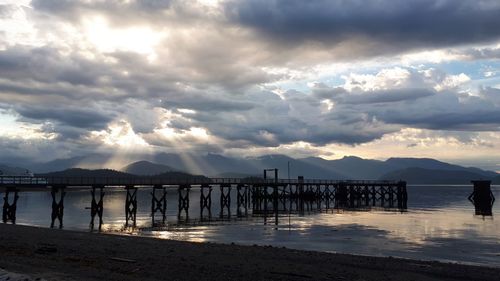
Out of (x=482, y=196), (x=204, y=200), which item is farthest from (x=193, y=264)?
(x=482, y=196)

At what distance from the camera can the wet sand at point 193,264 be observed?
51.5ft

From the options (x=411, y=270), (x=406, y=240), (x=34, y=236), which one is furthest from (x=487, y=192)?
(x=34, y=236)

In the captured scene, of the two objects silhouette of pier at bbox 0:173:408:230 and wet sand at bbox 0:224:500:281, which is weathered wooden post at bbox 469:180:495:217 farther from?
wet sand at bbox 0:224:500:281

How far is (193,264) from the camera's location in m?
18.0

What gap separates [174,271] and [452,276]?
1140 cm

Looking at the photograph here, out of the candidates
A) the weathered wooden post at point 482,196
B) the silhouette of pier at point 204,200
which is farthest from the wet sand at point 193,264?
the weathered wooden post at point 482,196

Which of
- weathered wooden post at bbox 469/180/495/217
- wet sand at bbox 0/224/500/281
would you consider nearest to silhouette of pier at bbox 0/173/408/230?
weathered wooden post at bbox 469/180/495/217

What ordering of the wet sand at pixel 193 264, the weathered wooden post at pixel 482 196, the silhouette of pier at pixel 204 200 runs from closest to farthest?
the wet sand at pixel 193 264 < the silhouette of pier at pixel 204 200 < the weathered wooden post at pixel 482 196

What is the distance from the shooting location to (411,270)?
19406 mm

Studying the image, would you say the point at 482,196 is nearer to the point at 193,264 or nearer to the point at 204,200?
the point at 204,200

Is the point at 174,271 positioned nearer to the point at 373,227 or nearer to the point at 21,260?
the point at 21,260

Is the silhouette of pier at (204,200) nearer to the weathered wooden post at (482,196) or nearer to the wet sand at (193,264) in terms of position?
the weathered wooden post at (482,196)

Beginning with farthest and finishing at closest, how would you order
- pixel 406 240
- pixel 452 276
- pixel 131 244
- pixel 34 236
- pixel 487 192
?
pixel 487 192 → pixel 406 240 → pixel 34 236 → pixel 131 244 → pixel 452 276

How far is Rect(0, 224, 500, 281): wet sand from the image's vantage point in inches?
618
